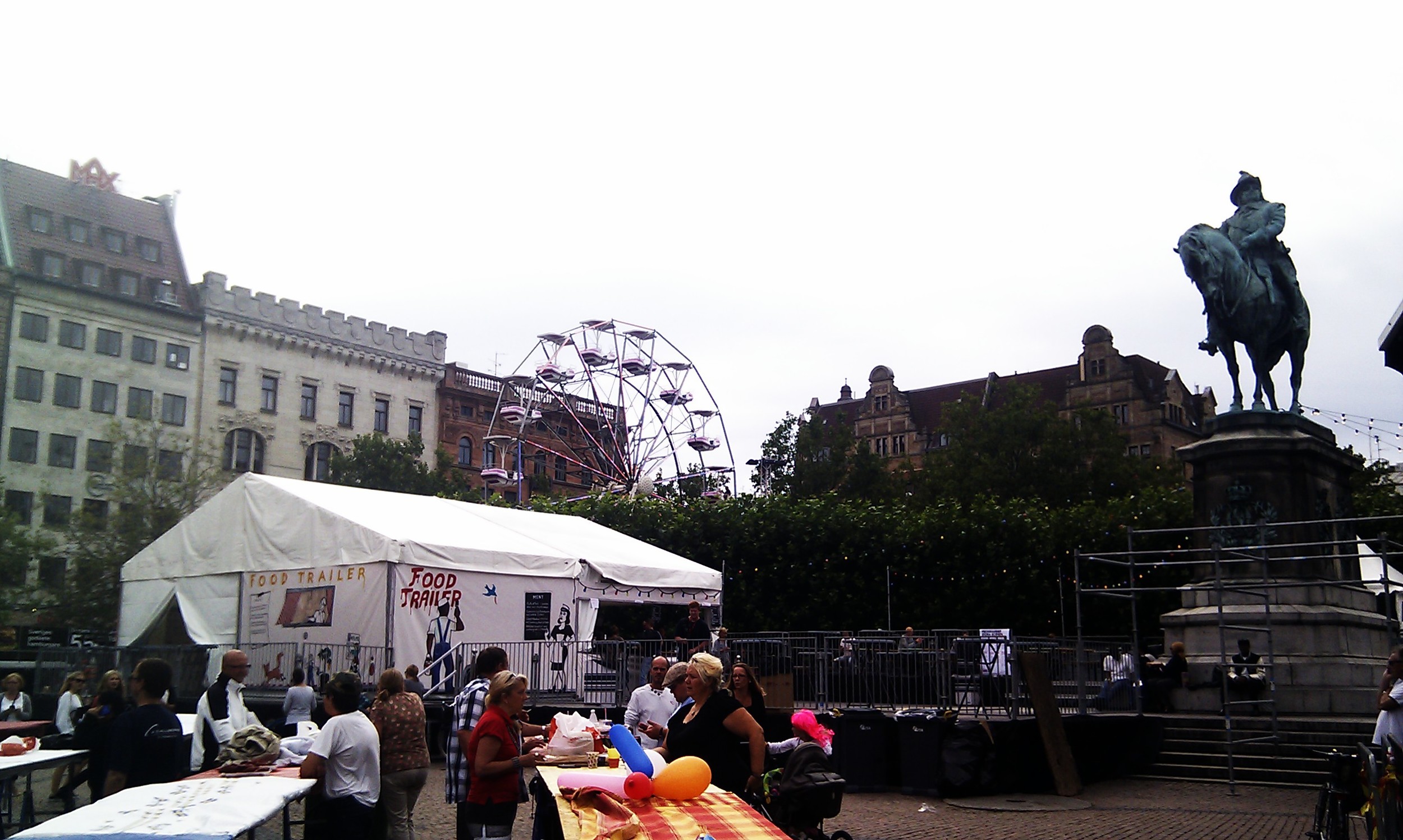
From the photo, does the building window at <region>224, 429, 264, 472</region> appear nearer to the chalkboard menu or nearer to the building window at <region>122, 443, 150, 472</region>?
Answer: the building window at <region>122, 443, 150, 472</region>

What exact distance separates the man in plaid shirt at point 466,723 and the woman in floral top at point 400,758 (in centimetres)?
21

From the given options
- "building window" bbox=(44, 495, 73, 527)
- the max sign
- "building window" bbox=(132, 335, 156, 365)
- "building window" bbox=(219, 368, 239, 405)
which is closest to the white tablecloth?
the max sign

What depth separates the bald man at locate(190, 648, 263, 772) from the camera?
9.45 m

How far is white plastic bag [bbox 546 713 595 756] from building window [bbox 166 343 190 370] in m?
51.6

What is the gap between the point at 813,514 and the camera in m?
28.6

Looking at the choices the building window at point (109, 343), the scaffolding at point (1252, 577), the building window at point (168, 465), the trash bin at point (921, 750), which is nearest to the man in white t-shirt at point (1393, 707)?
the scaffolding at point (1252, 577)

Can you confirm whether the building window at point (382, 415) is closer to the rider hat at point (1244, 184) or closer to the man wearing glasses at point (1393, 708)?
the rider hat at point (1244, 184)

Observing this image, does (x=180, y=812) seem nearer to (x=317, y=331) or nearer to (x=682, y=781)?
(x=682, y=781)

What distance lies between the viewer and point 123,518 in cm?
3788

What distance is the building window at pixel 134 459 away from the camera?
3925cm

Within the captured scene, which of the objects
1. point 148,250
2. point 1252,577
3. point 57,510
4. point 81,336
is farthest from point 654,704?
point 148,250

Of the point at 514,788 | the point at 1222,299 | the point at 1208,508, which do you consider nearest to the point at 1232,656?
the point at 1208,508

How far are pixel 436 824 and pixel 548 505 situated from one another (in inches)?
897

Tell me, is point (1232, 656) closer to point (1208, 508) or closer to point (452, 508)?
point (1208, 508)
